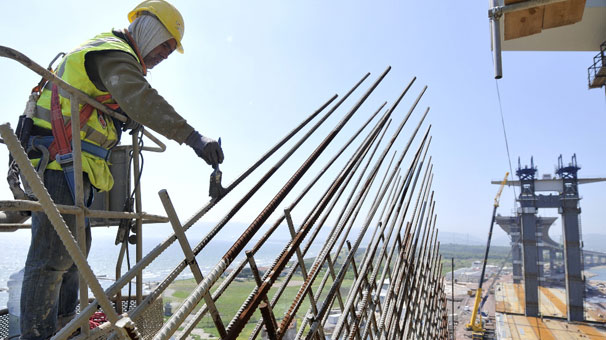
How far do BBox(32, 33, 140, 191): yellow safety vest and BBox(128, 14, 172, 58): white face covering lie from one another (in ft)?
0.83

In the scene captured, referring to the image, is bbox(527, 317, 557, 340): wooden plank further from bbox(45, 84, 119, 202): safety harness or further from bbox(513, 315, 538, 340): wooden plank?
bbox(45, 84, 119, 202): safety harness

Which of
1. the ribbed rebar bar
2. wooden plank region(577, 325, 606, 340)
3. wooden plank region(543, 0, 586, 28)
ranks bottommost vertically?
wooden plank region(577, 325, 606, 340)

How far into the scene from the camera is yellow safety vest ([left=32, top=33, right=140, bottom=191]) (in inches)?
67.5

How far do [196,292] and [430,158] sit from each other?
5416 mm

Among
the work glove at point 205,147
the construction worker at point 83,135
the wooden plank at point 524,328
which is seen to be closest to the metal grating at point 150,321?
the construction worker at point 83,135

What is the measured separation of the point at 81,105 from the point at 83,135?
151mm

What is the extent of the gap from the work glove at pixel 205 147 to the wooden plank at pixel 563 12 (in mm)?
3226

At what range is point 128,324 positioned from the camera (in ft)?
2.79

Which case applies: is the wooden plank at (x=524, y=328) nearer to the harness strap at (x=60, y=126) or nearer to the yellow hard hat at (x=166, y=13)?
the yellow hard hat at (x=166, y=13)

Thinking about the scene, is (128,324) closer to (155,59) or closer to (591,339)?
(155,59)

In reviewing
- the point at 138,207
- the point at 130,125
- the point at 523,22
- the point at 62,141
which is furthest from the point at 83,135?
the point at 523,22

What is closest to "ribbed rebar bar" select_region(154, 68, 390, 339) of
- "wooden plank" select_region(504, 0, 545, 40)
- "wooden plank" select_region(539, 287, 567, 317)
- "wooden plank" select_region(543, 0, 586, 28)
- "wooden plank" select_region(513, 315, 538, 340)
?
"wooden plank" select_region(504, 0, 545, 40)

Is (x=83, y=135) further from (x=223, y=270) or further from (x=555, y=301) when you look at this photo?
(x=555, y=301)

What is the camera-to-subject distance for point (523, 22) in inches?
129
